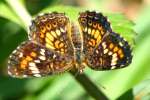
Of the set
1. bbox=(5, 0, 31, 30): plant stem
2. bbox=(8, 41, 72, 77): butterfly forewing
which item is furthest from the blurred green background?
bbox=(8, 41, 72, 77): butterfly forewing

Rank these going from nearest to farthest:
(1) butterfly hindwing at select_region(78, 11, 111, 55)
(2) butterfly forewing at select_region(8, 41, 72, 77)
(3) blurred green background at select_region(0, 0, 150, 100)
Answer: (2) butterfly forewing at select_region(8, 41, 72, 77) < (1) butterfly hindwing at select_region(78, 11, 111, 55) < (3) blurred green background at select_region(0, 0, 150, 100)

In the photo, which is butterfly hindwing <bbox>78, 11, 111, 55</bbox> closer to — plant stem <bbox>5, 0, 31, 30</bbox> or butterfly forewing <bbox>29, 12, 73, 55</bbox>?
butterfly forewing <bbox>29, 12, 73, 55</bbox>

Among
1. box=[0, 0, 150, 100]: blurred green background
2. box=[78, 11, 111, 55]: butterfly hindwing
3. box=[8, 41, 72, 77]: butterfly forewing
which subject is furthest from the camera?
box=[0, 0, 150, 100]: blurred green background

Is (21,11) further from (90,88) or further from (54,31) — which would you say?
(90,88)

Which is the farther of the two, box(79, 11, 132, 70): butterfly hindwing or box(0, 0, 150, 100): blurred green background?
box(0, 0, 150, 100): blurred green background

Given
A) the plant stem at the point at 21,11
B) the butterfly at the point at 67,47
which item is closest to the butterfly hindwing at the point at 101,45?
the butterfly at the point at 67,47

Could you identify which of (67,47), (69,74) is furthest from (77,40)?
(69,74)

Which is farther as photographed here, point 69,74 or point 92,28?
point 69,74
